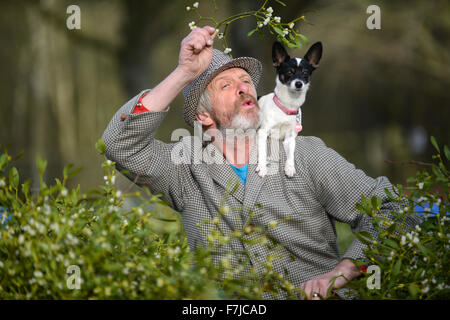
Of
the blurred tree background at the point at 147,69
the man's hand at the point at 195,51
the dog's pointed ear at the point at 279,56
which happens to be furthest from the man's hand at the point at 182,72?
the blurred tree background at the point at 147,69

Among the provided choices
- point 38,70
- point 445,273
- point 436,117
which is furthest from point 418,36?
point 445,273

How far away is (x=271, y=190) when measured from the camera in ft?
6.36

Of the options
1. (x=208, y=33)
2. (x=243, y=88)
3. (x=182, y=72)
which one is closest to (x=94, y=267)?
(x=182, y=72)

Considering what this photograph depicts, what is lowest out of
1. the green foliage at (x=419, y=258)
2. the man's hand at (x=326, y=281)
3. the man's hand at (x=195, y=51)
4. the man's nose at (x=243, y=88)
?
the man's hand at (x=326, y=281)

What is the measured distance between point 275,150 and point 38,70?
6.79m

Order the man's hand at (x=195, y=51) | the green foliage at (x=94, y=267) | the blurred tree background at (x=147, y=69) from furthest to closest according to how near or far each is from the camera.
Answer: the blurred tree background at (x=147, y=69) → the man's hand at (x=195, y=51) → the green foliage at (x=94, y=267)

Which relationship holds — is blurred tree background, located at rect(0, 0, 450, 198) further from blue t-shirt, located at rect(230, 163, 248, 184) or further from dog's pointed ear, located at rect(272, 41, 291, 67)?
blue t-shirt, located at rect(230, 163, 248, 184)

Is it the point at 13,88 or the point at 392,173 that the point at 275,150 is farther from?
the point at 13,88

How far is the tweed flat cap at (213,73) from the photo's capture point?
6.65ft

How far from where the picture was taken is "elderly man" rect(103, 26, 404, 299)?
1.79 metres

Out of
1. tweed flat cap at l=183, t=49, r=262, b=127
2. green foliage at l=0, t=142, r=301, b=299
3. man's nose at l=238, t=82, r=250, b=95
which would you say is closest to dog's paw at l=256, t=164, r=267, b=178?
man's nose at l=238, t=82, r=250, b=95

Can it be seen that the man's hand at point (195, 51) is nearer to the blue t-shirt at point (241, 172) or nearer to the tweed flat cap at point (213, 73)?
the tweed flat cap at point (213, 73)

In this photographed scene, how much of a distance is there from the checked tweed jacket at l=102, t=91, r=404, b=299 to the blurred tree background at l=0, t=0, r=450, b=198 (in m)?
5.10
